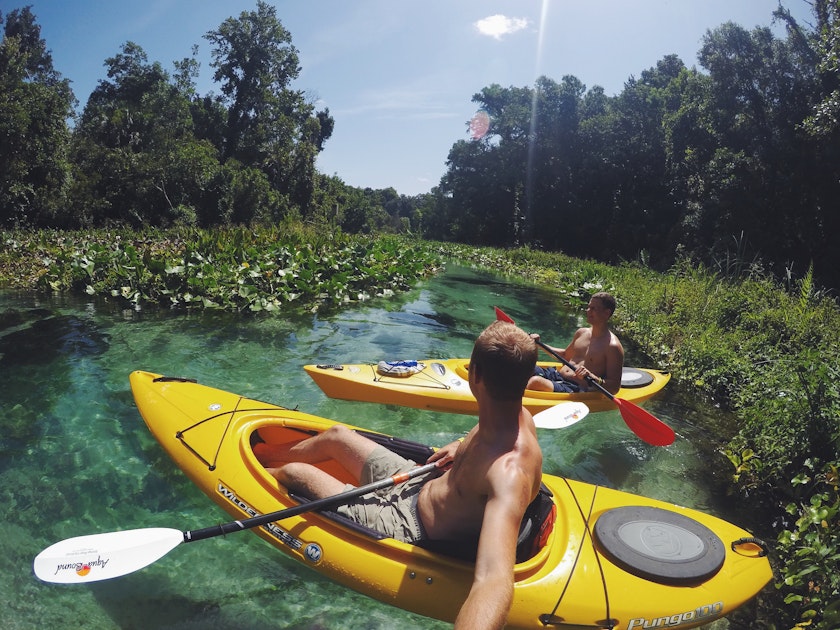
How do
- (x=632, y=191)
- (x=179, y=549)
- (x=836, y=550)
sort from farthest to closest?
(x=632, y=191) < (x=179, y=549) < (x=836, y=550)

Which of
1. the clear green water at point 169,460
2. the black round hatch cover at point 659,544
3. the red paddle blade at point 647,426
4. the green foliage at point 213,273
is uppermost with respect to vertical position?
the green foliage at point 213,273

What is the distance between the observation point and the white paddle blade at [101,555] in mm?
2117

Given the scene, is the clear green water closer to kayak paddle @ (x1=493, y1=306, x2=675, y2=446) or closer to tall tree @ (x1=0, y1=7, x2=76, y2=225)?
kayak paddle @ (x1=493, y1=306, x2=675, y2=446)

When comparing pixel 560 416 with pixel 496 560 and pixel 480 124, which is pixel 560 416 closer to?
pixel 496 560

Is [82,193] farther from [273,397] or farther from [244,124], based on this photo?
[273,397]

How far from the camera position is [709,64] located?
19.1m

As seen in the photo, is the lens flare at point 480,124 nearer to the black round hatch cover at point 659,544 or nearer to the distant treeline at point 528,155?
the distant treeline at point 528,155

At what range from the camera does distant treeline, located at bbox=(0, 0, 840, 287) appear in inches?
685

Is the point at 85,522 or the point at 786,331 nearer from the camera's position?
the point at 85,522

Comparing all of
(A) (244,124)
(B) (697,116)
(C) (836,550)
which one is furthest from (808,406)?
(A) (244,124)

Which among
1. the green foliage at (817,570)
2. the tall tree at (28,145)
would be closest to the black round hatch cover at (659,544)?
the green foliage at (817,570)

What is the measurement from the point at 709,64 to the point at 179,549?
76.2ft

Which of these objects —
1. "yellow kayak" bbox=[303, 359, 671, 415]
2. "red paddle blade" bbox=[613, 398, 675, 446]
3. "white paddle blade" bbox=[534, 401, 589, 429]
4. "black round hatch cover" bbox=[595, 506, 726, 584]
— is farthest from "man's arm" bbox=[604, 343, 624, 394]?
"black round hatch cover" bbox=[595, 506, 726, 584]

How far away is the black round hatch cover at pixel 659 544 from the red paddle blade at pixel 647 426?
114 cm
